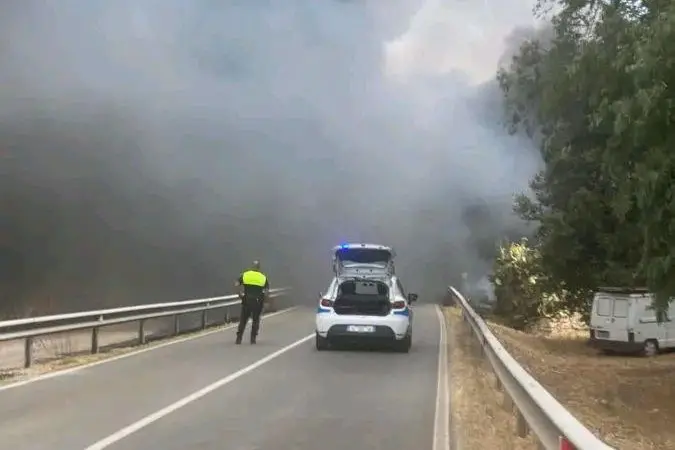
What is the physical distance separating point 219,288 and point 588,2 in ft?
62.7

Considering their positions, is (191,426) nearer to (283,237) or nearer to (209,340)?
(209,340)

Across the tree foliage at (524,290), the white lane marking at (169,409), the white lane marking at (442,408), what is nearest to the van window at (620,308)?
the tree foliage at (524,290)

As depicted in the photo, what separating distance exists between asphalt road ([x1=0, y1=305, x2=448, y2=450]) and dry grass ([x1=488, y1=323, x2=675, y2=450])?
228cm

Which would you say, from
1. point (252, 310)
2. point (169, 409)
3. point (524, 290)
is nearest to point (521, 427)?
point (169, 409)

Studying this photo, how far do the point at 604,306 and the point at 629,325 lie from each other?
37.6 inches

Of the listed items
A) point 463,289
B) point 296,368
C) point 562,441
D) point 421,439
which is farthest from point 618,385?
point 463,289

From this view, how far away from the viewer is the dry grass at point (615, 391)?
11.4m

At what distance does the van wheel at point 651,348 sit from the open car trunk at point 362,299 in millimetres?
9332

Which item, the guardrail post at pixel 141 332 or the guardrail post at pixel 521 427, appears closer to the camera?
the guardrail post at pixel 521 427

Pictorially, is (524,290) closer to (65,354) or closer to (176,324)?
(176,324)

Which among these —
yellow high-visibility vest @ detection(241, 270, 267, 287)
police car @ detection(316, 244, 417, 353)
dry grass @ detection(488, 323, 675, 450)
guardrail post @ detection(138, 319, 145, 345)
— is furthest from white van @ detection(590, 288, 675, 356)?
guardrail post @ detection(138, 319, 145, 345)

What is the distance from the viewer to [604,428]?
11.5m

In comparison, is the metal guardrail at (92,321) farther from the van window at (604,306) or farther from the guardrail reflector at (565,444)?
the van window at (604,306)

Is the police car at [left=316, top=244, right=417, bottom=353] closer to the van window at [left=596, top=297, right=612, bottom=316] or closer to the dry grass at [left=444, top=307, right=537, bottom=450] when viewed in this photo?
the dry grass at [left=444, top=307, right=537, bottom=450]
